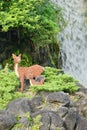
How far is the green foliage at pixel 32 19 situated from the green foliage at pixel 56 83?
1621mm

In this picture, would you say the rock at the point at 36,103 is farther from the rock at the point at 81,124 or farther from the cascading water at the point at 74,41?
the cascading water at the point at 74,41

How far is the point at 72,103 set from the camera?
7090mm

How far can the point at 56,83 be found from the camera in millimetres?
7609

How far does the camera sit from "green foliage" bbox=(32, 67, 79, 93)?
731 cm

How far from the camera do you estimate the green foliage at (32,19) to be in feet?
30.9

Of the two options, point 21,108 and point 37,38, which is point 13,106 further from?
point 37,38

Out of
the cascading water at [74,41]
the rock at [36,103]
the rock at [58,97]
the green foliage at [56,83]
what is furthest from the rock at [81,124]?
the cascading water at [74,41]

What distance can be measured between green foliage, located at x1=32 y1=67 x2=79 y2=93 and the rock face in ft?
0.37

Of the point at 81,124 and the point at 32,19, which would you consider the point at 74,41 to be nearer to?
the point at 32,19

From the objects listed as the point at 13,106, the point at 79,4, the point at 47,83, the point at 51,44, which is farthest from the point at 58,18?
the point at 13,106

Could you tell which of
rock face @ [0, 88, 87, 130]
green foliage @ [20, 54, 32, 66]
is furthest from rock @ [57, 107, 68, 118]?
green foliage @ [20, 54, 32, 66]

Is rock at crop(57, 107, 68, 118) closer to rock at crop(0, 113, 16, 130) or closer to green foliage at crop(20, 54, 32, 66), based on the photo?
rock at crop(0, 113, 16, 130)

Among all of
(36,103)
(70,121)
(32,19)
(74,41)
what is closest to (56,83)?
(36,103)

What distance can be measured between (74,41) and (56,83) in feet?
13.8
